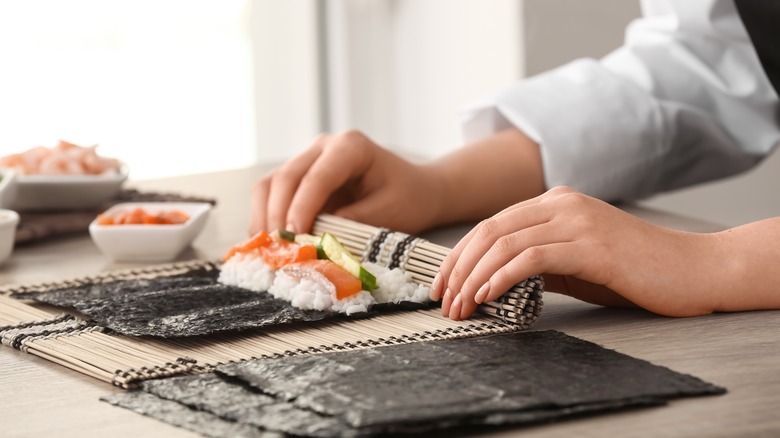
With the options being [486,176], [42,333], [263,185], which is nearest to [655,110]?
[486,176]

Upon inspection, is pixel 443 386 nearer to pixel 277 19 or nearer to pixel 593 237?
pixel 593 237

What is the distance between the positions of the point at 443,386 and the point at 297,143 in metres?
3.04


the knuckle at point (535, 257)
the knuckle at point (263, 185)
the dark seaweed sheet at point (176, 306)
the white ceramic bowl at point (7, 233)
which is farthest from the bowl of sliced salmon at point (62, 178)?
the knuckle at point (535, 257)

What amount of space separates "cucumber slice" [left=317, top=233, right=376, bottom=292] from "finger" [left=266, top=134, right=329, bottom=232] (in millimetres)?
209

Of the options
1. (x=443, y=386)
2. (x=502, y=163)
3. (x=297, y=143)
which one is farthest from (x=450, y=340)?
(x=297, y=143)

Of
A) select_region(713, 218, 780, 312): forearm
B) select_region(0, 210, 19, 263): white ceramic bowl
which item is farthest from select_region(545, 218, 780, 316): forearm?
select_region(0, 210, 19, 263): white ceramic bowl

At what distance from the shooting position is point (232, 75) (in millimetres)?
3859

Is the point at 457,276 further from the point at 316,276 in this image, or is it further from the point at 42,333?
the point at 42,333

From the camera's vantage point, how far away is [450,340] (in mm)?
873

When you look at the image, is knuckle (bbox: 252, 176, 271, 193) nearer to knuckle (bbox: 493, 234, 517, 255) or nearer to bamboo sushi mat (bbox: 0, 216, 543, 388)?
bamboo sushi mat (bbox: 0, 216, 543, 388)

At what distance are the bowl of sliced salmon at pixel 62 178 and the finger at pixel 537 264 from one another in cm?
78

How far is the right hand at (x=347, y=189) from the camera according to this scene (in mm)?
1288

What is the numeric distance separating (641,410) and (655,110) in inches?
35.1

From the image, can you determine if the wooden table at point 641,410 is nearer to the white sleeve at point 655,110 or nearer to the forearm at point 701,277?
the forearm at point 701,277
